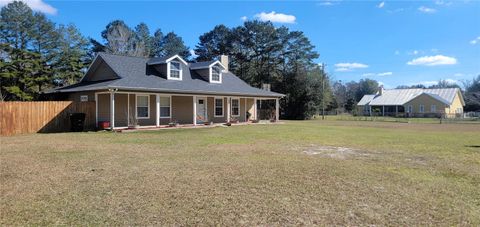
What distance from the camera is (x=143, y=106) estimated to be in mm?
23484

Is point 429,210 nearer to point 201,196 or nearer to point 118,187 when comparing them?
point 201,196

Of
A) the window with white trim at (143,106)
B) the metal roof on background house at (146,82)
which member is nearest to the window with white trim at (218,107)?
the metal roof on background house at (146,82)

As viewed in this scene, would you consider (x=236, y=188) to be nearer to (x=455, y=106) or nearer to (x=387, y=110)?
(x=387, y=110)

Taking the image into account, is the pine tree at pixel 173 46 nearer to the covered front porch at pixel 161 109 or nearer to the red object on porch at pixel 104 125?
the covered front porch at pixel 161 109

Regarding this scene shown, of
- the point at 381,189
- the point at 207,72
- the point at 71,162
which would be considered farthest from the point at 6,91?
the point at 381,189

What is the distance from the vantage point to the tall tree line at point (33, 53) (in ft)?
114

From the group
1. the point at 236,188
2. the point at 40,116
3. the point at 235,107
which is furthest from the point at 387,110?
the point at 236,188

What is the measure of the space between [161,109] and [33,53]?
20183 millimetres

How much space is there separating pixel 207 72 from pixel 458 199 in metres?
23.9

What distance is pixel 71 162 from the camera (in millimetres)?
9305

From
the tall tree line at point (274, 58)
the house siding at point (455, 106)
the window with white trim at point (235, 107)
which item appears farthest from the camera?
the house siding at point (455, 106)

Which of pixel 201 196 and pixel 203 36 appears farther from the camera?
pixel 203 36

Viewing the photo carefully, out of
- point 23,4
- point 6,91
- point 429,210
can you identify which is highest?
point 23,4

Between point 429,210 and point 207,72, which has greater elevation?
point 207,72
